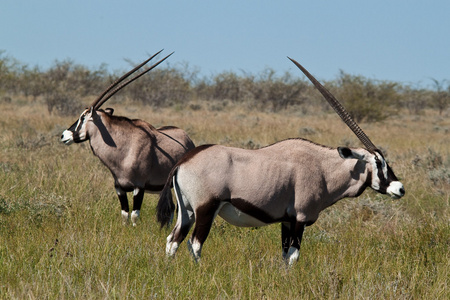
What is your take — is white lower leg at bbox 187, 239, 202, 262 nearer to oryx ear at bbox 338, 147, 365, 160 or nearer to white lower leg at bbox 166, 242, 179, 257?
white lower leg at bbox 166, 242, 179, 257

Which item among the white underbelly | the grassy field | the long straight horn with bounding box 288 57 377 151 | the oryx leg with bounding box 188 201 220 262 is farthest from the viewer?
the long straight horn with bounding box 288 57 377 151

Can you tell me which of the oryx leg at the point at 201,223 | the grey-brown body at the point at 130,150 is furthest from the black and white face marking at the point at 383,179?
the grey-brown body at the point at 130,150

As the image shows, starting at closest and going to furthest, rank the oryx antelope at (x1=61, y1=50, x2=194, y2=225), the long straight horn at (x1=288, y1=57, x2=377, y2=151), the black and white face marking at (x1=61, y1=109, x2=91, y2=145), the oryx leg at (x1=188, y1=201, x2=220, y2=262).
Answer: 1. the oryx leg at (x1=188, y1=201, x2=220, y2=262)
2. the long straight horn at (x1=288, y1=57, x2=377, y2=151)
3. the oryx antelope at (x1=61, y1=50, x2=194, y2=225)
4. the black and white face marking at (x1=61, y1=109, x2=91, y2=145)

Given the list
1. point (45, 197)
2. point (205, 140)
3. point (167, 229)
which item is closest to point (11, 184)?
point (45, 197)

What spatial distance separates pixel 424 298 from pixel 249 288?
1.17 meters

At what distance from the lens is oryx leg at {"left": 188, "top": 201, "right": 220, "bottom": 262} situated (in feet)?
13.9

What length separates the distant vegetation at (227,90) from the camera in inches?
1218

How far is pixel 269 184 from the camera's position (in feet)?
14.4

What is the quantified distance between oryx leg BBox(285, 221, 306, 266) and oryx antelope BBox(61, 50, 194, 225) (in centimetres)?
218

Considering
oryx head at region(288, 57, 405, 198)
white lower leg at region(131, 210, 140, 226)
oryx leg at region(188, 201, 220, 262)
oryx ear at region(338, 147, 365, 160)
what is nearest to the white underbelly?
oryx leg at region(188, 201, 220, 262)

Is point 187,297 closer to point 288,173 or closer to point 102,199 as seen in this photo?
point 288,173

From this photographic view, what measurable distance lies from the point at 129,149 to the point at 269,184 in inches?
94.4

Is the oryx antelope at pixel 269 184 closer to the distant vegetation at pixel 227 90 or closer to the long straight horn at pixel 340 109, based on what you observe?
the long straight horn at pixel 340 109

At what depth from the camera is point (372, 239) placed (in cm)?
550
